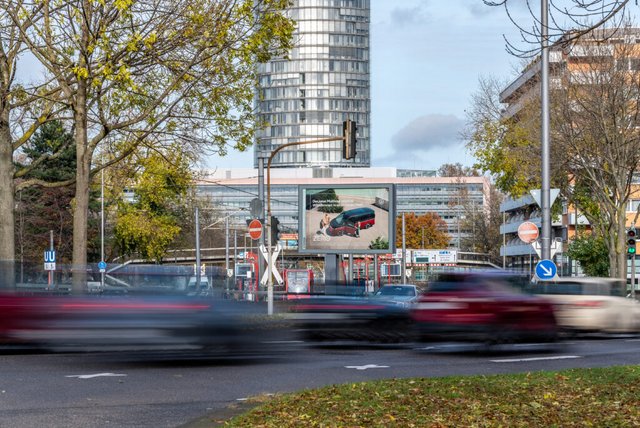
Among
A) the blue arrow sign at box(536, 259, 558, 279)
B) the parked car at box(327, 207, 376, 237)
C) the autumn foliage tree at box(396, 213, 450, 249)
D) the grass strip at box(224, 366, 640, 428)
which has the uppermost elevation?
the autumn foliage tree at box(396, 213, 450, 249)

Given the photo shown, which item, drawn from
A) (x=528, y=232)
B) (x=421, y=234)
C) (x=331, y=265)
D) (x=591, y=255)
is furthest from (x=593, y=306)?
(x=421, y=234)

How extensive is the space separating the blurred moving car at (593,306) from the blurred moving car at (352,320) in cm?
363

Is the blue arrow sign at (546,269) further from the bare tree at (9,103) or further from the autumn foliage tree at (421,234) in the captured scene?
the autumn foliage tree at (421,234)

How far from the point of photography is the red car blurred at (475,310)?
18.8 meters

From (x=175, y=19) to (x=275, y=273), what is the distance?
10.4 meters

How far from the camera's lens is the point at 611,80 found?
40.9 meters

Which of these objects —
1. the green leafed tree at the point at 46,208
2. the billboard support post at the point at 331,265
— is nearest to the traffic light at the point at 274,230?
the billboard support post at the point at 331,265

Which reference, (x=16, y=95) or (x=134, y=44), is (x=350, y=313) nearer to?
(x=134, y=44)

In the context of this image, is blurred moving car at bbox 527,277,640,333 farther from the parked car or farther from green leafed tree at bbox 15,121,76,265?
green leafed tree at bbox 15,121,76,265

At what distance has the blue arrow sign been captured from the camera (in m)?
28.1

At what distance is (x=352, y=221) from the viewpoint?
43844 mm

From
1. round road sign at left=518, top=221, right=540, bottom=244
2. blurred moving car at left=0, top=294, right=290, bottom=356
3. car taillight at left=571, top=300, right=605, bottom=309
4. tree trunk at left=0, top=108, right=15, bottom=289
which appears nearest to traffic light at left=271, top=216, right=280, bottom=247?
round road sign at left=518, top=221, right=540, bottom=244

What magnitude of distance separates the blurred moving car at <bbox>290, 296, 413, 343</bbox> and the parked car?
879 inches

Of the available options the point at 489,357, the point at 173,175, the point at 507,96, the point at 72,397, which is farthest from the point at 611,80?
the point at 72,397
